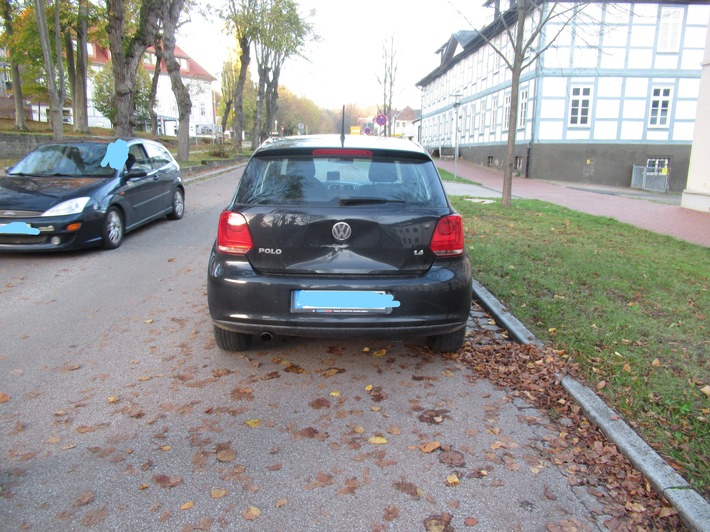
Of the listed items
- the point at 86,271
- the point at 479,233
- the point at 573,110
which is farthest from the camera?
the point at 573,110

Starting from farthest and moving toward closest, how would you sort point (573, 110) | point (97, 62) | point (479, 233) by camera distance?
point (97, 62)
point (573, 110)
point (479, 233)

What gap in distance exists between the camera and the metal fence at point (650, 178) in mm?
26359

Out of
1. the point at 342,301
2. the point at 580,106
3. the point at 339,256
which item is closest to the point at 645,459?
the point at 342,301

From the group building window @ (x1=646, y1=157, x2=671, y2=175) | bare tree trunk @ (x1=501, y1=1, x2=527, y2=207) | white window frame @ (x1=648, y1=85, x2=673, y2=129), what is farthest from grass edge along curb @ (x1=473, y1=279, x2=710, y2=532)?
white window frame @ (x1=648, y1=85, x2=673, y2=129)

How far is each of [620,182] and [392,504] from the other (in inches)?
1163

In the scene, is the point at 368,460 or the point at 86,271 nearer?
the point at 368,460

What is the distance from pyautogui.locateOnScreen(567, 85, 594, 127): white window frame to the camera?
27.8 metres

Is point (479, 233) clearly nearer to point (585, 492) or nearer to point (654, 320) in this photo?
point (654, 320)

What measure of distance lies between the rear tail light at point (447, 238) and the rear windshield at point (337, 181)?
15cm

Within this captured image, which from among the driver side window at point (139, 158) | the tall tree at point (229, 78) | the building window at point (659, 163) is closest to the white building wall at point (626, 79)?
the building window at point (659, 163)

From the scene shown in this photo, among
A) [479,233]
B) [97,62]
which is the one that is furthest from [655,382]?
[97,62]

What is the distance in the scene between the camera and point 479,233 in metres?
9.17

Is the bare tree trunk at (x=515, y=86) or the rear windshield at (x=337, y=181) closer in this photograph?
the rear windshield at (x=337, y=181)

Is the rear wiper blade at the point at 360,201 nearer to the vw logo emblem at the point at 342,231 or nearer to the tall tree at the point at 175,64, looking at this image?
the vw logo emblem at the point at 342,231
